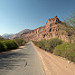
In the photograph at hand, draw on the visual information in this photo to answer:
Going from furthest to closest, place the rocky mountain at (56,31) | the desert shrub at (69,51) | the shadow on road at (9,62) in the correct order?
the rocky mountain at (56,31)
the desert shrub at (69,51)
the shadow on road at (9,62)

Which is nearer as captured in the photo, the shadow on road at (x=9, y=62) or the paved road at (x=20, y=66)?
the paved road at (x=20, y=66)

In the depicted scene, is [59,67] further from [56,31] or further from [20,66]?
[56,31]

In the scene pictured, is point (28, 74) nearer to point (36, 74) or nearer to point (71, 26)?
point (36, 74)

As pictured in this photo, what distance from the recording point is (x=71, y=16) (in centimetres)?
812

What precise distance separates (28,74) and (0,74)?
1.98 m

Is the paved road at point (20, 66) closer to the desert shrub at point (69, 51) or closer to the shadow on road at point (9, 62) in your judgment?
the shadow on road at point (9, 62)

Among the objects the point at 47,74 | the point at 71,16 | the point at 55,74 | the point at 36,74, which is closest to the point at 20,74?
the point at 36,74

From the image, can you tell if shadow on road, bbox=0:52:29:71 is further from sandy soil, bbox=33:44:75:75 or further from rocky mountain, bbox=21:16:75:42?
rocky mountain, bbox=21:16:75:42

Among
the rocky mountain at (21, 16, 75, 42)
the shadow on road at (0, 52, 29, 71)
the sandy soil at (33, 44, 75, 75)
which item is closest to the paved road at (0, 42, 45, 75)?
the shadow on road at (0, 52, 29, 71)

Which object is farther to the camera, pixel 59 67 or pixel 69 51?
pixel 69 51

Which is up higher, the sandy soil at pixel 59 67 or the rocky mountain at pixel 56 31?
the rocky mountain at pixel 56 31

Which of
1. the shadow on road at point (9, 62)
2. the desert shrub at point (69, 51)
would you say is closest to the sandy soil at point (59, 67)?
the desert shrub at point (69, 51)

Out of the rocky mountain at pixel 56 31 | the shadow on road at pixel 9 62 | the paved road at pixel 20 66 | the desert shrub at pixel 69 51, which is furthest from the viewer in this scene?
the rocky mountain at pixel 56 31

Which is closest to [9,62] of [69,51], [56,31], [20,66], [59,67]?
[20,66]
